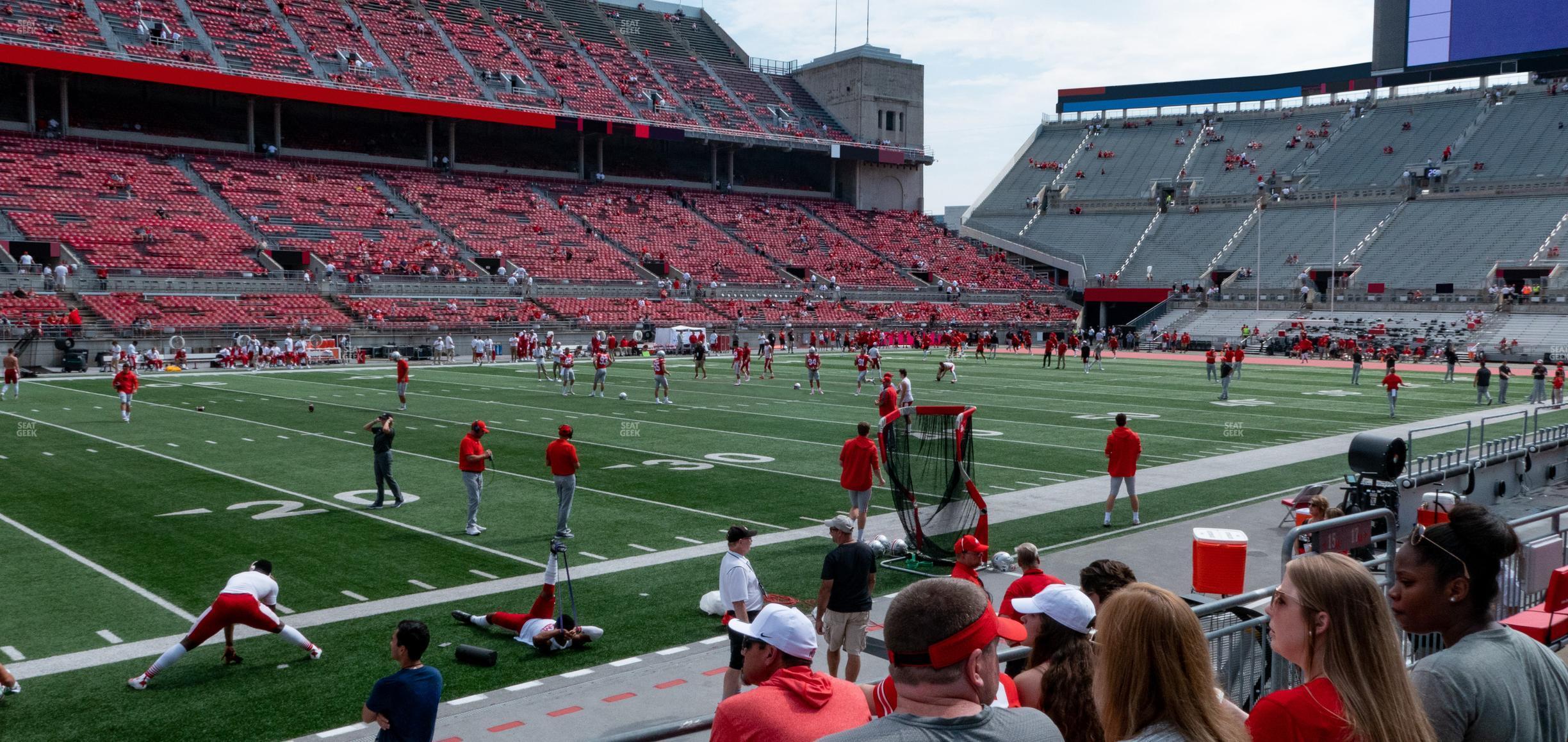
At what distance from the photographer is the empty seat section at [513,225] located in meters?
58.6

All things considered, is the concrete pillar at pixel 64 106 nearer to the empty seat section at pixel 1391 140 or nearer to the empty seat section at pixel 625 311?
the empty seat section at pixel 625 311

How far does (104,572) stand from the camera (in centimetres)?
1161

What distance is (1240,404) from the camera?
2967cm

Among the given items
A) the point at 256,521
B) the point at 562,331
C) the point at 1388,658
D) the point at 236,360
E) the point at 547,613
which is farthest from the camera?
the point at 562,331

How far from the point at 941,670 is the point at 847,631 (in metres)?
5.33

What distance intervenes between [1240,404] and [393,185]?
48.1 m

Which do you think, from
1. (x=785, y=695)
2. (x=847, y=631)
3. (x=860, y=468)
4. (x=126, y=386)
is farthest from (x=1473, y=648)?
(x=126, y=386)

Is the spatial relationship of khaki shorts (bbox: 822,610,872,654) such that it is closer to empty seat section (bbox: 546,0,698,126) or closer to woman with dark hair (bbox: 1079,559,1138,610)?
woman with dark hair (bbox: 1079,559,1138,610)

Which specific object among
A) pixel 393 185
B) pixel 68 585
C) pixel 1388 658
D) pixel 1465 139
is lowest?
pixel 68 585

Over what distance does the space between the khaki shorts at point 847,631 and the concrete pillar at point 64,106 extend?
194 feet

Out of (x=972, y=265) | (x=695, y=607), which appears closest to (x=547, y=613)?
(x=695, y=607)

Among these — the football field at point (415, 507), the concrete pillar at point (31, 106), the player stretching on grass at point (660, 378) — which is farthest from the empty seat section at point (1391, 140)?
the concrete pillar at point (31, 106)

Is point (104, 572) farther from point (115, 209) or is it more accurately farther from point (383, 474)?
point (115, 209)

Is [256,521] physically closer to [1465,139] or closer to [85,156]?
[85,156]
